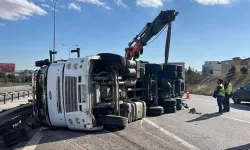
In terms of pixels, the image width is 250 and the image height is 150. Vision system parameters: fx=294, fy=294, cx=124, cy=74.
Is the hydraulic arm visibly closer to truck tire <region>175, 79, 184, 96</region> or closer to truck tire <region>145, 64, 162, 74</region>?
truck tire <region>175, 79, 184, 96</region>

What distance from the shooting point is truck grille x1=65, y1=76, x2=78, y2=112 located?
7469 millimetres

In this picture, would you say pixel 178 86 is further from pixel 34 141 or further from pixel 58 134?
pixel 34 141

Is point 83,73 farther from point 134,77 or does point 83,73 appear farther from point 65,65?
point 134,77

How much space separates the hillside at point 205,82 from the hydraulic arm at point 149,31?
15.5m

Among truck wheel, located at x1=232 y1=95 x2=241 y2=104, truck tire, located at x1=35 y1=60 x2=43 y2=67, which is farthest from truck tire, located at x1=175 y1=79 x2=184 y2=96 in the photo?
truck wheel, located at x1=232 y1=95 x2=241 y2=104

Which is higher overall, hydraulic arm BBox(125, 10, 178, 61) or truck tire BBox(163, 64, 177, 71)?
hydraulic arm BBox(125, 10, 178, 61)

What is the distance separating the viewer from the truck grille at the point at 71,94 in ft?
24.5

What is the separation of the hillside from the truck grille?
25.6 m

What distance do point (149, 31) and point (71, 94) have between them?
10645 mm

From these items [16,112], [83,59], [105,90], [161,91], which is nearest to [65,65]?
[83,59]

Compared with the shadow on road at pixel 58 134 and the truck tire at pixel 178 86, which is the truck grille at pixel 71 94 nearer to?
the shadow on road at pixel 58 134

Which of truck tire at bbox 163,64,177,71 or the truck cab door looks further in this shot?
truck tire at bbox 163,64,177,71

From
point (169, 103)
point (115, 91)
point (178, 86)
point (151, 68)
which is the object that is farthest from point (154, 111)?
point (115, 91)

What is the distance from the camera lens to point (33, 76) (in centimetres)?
849
